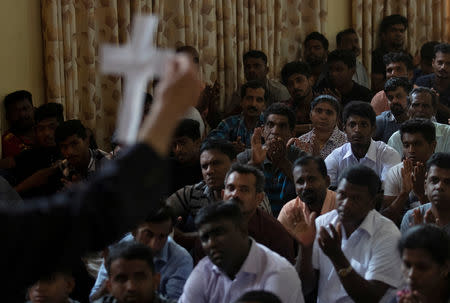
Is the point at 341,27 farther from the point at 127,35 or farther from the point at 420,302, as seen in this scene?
the point at 420,302

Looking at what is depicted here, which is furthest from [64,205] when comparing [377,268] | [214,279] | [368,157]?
[368,157]

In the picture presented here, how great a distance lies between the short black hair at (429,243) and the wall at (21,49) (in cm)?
300

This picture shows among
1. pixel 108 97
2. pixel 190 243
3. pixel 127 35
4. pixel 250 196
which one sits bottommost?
pixel 190 243

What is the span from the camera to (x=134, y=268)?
111 inches

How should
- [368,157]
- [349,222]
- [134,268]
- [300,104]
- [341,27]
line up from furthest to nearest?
[341,27] < [300,104] < [368,157] < [349,222] < [134,268]

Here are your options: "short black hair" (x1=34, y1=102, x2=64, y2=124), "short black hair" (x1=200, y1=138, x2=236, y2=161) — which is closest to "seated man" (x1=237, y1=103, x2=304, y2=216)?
"short black hair" (x1=200, y1=138, x2=236, y2=161)

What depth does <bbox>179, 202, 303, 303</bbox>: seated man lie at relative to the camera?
279 cm

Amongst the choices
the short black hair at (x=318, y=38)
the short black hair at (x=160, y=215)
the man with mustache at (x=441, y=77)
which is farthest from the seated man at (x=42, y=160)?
the man with mustache at (x=441, y=77)

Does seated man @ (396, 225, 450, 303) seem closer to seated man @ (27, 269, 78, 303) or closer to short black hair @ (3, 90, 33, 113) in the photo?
seated man @ (27, 269, 78, 303)

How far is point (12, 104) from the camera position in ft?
15.6

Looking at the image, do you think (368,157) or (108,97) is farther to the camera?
(108,97)

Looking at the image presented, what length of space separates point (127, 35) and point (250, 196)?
222 centimetres

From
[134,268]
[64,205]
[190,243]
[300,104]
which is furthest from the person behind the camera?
[300,104]

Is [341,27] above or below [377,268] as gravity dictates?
above
